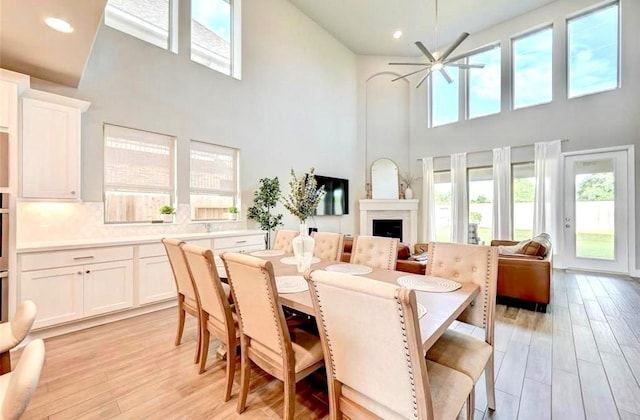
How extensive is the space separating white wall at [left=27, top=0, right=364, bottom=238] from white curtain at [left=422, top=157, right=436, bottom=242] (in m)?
1.67

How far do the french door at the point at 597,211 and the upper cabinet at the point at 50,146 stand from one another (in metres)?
8.05

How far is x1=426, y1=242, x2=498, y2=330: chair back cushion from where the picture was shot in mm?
1677

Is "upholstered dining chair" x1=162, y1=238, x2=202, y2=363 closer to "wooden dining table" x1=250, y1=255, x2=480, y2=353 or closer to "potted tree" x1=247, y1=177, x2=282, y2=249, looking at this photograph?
"wooden dining table" x1=250, y1=255, x2=480, y2=353

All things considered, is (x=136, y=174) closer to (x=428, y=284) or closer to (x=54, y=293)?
(x=54, y=293)

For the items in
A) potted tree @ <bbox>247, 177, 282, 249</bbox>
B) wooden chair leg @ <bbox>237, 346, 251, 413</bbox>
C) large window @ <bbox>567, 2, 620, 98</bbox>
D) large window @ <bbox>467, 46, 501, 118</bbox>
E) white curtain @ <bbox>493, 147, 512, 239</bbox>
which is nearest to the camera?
wooden chair leg @ <bbox>237, 346, 251, 413</bbox>

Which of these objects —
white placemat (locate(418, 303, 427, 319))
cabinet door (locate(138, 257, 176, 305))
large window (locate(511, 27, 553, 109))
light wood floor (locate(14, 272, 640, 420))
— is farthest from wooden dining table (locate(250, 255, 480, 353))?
large window (locate(511, 27, 553, 109))

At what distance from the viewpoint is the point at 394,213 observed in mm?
7262

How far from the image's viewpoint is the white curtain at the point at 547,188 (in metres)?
5.48

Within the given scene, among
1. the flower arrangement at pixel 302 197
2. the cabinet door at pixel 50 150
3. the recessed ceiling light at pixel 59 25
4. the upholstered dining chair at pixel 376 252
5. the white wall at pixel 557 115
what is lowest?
the upholstered dining chair at pixel 376 252

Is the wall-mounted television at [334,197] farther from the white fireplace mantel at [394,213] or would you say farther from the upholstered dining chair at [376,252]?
the upholstered dining chair at [376,252]

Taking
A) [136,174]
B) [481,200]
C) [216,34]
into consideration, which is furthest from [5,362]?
[481,200]

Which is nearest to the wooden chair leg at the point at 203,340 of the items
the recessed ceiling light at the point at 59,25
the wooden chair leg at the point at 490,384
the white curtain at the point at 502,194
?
the wooden chair leg at the point at 490,384

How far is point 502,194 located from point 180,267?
6607 millimetres

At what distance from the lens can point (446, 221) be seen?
7016 mm
